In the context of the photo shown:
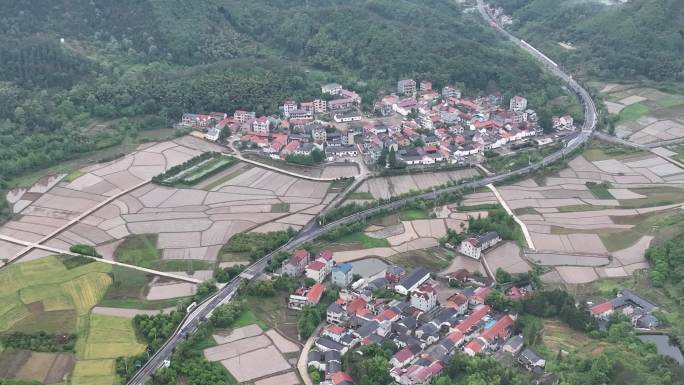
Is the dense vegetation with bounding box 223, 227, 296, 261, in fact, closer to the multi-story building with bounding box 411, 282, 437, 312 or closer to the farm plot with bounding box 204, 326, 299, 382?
the farm plot with bounding box 204, 326, 299, 382

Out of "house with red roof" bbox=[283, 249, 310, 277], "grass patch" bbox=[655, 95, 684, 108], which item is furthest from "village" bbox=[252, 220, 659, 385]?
"grass patch" bbox=[655, 95, 684, 108]

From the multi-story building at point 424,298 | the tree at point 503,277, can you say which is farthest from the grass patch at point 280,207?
the tree at point 503,277

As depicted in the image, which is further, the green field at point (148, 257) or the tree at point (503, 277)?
the green field at point (148, 257)

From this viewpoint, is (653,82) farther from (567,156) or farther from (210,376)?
(210,376)

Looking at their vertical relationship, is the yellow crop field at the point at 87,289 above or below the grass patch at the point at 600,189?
below

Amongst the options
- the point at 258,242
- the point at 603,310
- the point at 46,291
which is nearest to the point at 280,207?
the point at 258,242

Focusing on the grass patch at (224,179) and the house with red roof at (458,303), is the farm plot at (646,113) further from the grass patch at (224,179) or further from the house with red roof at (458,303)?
the grass patch at (224,179)
